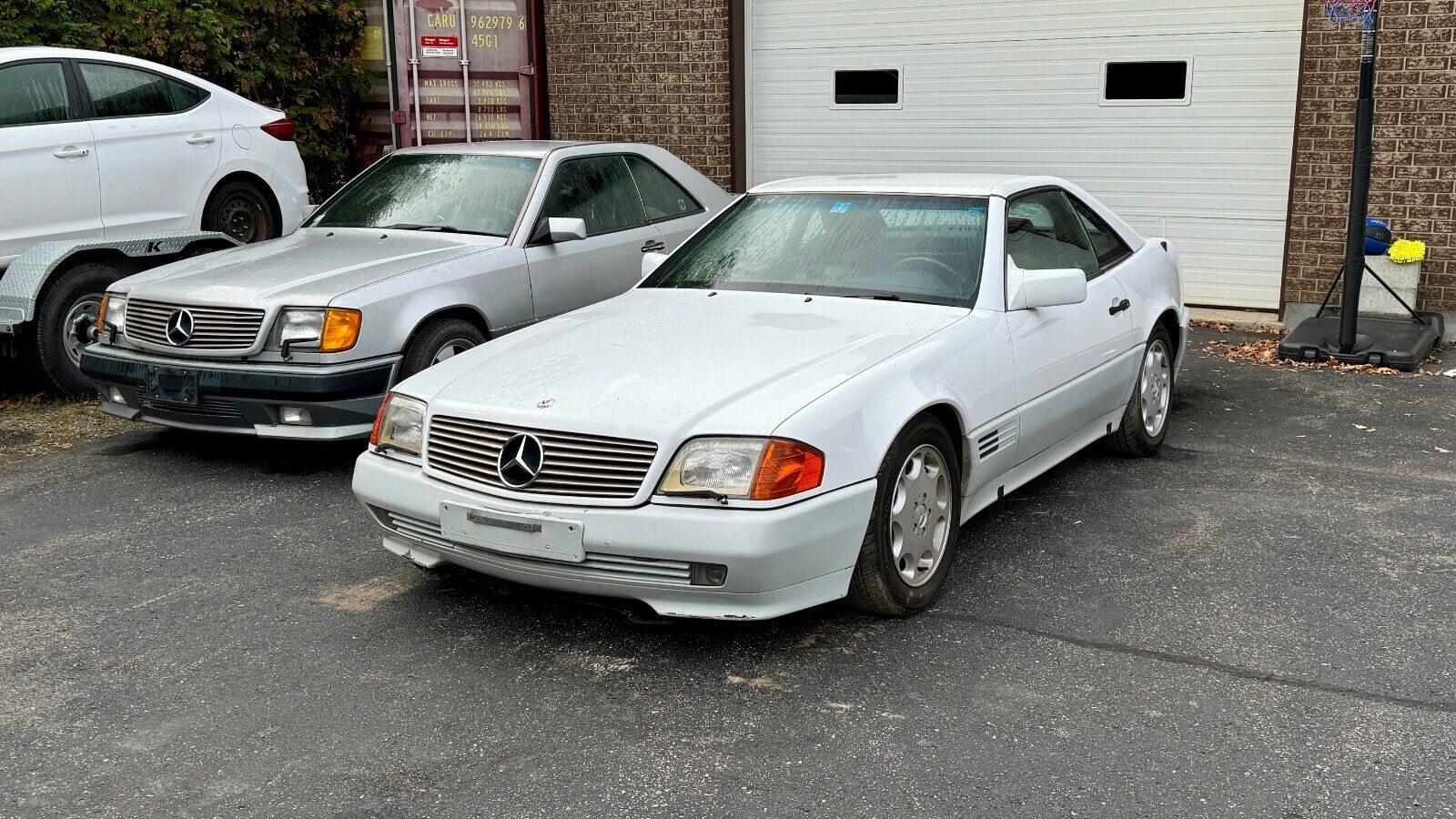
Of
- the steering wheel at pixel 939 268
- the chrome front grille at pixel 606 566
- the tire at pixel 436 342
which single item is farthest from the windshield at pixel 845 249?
the chrome front grille at pixel 606 566

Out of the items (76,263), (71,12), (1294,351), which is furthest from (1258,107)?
(71,12)

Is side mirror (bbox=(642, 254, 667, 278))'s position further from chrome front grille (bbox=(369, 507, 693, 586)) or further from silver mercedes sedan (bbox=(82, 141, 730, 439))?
chrome front grille (bbox=(369, 507, 693, 586))

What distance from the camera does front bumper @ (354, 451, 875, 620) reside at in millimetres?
3789

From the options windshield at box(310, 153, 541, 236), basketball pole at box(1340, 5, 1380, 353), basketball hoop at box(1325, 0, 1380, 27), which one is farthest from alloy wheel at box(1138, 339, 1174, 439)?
windshield at box(310, 153, 541, 236)

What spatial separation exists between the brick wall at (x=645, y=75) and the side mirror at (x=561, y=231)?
216 inches

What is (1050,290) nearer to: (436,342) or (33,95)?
(436,342)

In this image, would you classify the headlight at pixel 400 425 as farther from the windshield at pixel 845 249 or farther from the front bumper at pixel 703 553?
the windshield at pixel 845 249

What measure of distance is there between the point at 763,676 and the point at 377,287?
3.14 metres

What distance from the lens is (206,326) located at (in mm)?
6195

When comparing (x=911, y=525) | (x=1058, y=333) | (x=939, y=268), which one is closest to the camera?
(x=911, y=525)

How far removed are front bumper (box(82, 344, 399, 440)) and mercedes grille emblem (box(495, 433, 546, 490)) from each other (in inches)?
88.0

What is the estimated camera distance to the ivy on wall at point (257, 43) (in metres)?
10.4

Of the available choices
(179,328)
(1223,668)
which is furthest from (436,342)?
(1223,668)

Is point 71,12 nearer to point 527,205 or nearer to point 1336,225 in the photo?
point 527,205
